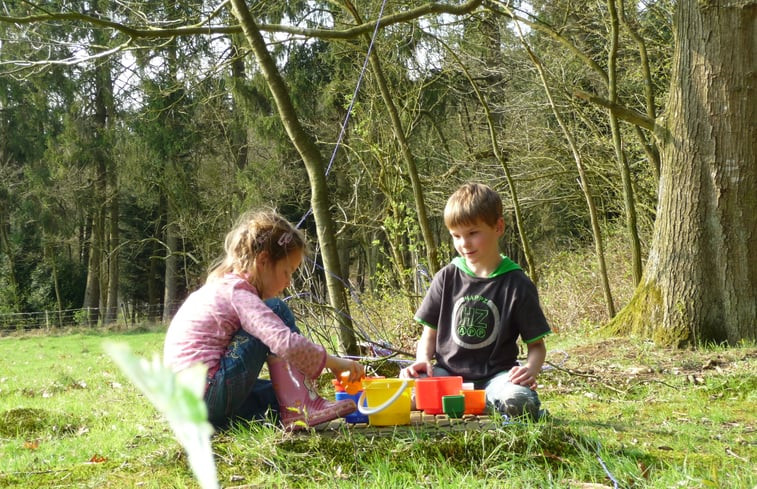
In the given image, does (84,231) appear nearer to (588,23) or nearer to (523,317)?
(588,23)

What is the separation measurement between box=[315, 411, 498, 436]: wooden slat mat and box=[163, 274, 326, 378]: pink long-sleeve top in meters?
0.23

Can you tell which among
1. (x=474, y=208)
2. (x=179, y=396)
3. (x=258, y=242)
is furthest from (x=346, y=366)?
(x=179, y=396)

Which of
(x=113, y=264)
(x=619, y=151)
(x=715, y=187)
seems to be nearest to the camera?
(x=715, y=187)

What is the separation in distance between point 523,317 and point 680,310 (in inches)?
104

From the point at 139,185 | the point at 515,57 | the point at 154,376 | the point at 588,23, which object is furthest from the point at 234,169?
the point at 154,376

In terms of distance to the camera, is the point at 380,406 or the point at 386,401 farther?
the point at 386,401

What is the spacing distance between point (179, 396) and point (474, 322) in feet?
10.5

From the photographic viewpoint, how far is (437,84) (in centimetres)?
1552

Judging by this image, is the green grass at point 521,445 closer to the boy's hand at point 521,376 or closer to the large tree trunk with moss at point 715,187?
the boy's hand at point 521,376

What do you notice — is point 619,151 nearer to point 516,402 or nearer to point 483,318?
point 483,318

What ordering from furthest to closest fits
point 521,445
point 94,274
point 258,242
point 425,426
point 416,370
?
point 94,274, point 416,370, point 258,242, point 425,426, point 521,445

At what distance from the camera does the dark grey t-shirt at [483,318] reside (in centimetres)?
327

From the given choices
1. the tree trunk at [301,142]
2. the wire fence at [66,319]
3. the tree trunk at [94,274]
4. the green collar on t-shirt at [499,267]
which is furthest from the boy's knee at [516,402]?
the tree trunk at [94,274]

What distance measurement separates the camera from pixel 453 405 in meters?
2.89
